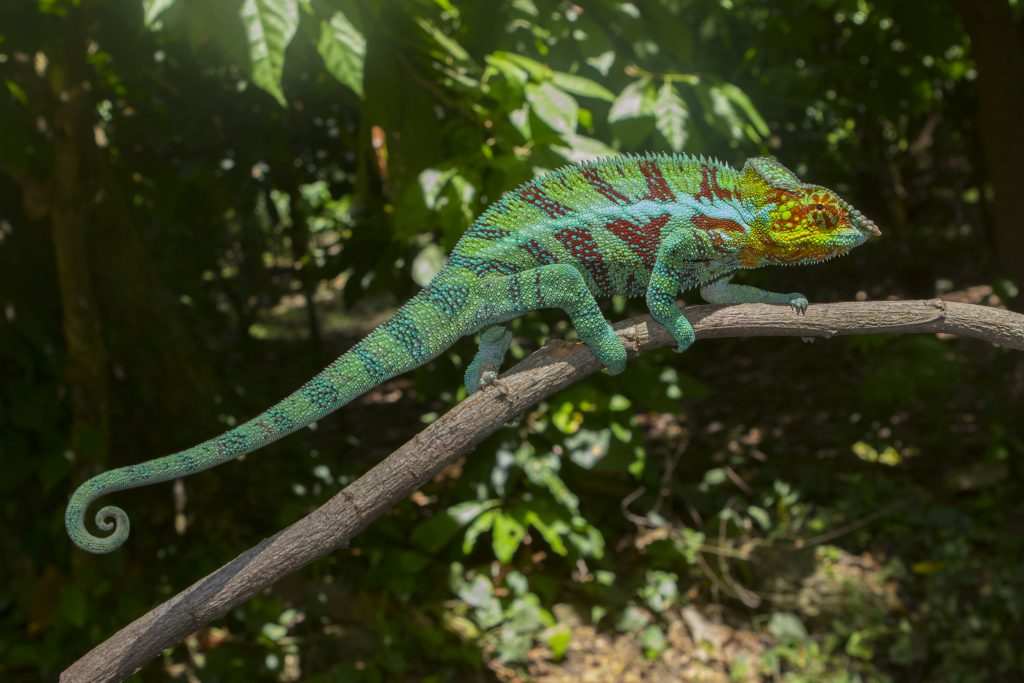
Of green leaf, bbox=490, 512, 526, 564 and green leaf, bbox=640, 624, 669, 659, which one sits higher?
green leaf, bbox=490, 512, 526, 564

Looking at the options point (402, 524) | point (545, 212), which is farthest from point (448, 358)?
point (545, 212)

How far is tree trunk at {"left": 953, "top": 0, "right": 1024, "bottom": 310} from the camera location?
4191 mm

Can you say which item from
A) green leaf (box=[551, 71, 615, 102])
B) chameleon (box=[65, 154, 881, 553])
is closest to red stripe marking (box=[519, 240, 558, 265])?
chameleon (box=[65, 154, 881, 553])

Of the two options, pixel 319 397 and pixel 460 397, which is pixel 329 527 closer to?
pixel 319 397

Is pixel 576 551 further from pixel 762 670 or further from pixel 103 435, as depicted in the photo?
pixel 103 435

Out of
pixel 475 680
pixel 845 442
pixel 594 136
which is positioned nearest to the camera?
pixel 594 136

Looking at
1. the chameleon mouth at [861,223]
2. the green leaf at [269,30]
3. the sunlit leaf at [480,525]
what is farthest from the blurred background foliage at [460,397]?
the chameleon mouth at [861,223]

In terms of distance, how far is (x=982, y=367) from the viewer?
6.21 meters

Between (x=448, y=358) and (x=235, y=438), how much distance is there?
2.54m

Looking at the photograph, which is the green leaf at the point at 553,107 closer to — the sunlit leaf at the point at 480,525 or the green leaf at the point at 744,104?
the green leaf at the point at 744,104

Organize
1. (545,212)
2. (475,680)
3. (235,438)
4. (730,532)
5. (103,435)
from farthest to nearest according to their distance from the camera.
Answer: (730,532) → (475,680) → (103,435) → (545,212) → (235,438)

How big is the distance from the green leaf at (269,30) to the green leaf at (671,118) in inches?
32.1

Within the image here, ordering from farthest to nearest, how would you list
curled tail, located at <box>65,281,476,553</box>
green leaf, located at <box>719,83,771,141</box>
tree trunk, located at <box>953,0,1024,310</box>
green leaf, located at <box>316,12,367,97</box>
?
tree trunk, located at <box>953,0,1024,310</box> → green leaf, located at <box>719,83,771,141</box> → green leaf, located at <box>316,12,367,97</box> → curled tail, located at <box>65,281,476,553</box>

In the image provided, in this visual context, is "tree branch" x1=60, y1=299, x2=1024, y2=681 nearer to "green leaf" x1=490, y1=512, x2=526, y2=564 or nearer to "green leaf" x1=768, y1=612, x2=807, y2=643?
"green leaf" x1=490, y1=512, x2=526, y2=564
